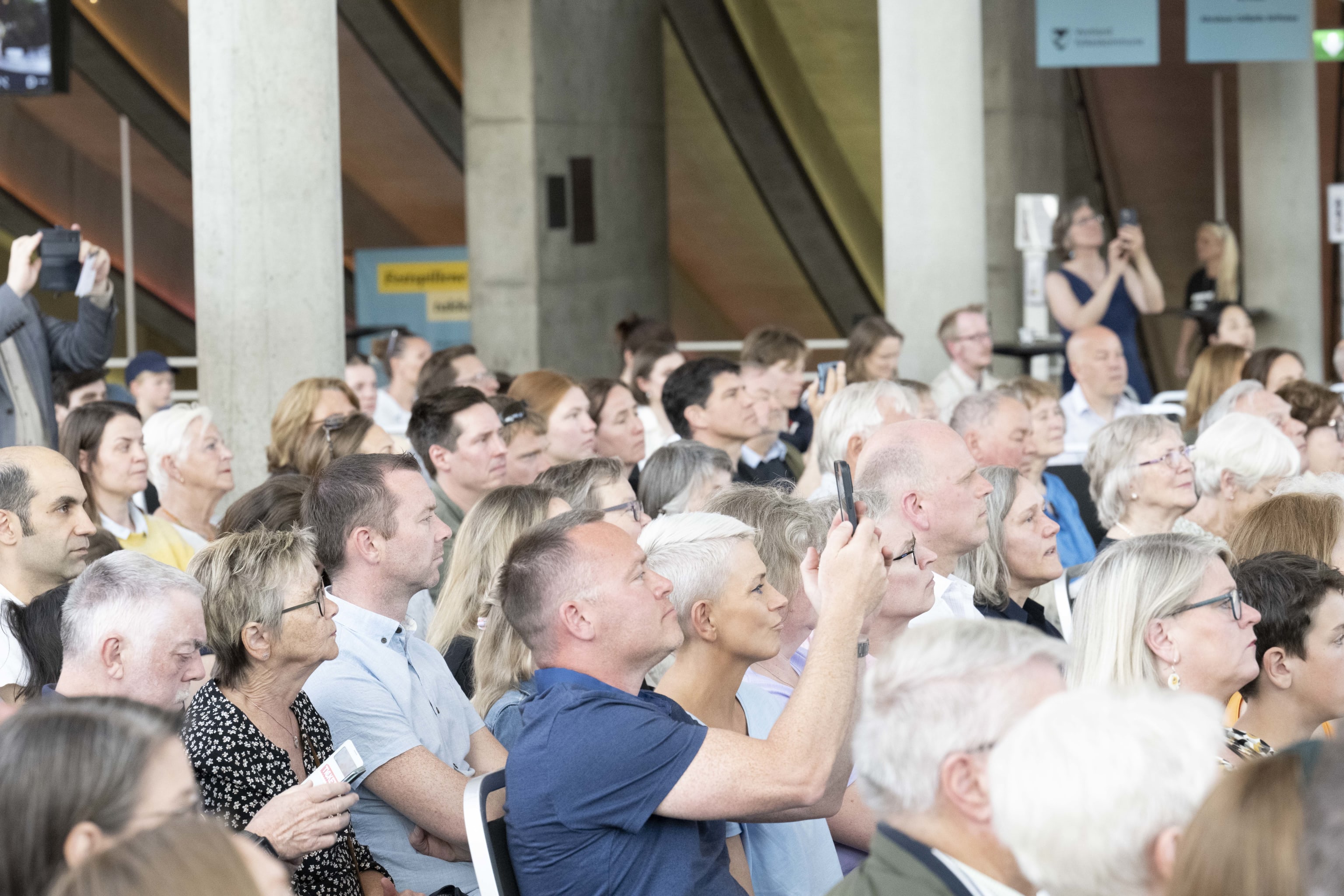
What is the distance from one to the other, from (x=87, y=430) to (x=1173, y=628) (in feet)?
12.4

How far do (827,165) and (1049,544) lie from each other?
13.1m

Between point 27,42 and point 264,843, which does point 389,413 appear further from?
point 264,843

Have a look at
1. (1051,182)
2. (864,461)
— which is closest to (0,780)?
(864,461)

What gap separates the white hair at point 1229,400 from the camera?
6172mm

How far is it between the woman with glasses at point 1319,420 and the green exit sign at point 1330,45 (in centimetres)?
707

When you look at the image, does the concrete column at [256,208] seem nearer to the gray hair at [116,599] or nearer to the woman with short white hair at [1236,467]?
the woman with short white hair at [1236,467]

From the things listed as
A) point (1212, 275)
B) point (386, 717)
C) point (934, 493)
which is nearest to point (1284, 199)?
point (1212, 275)

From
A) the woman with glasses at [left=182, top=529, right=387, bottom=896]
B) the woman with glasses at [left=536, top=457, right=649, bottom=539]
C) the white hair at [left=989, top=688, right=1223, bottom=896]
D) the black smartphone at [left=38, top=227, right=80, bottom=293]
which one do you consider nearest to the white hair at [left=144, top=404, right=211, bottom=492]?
the black smartphone at [left=38, top=227, right=80, bottom=293]

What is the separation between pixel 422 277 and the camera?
14.5 m

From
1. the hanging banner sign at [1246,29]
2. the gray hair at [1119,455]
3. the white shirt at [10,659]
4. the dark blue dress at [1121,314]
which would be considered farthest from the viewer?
the hanging banner sign at [1246,29]

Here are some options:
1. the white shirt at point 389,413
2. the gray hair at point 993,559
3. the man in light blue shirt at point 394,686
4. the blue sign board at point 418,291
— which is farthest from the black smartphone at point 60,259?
the blue sign board at point 418,291

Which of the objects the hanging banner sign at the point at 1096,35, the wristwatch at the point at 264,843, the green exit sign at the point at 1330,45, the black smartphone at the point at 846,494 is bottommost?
the wristwatch at the point at 264,843

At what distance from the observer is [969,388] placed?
26.3 ft

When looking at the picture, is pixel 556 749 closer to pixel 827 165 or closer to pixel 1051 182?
pixel 1051 182
